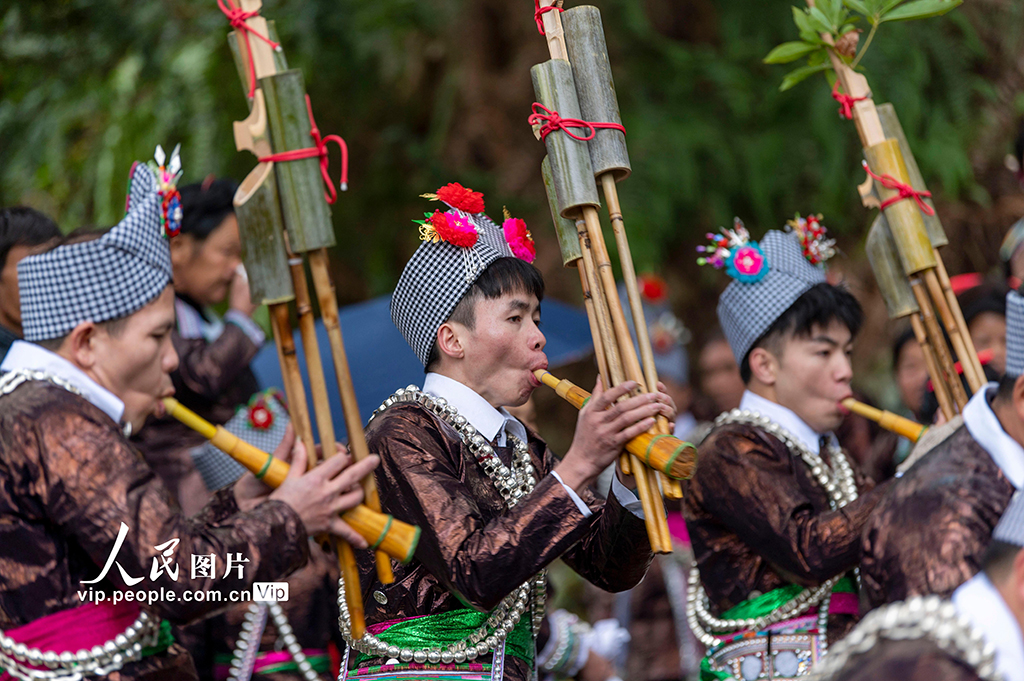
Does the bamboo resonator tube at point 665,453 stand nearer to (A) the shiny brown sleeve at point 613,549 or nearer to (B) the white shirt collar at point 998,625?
(A) the shiny brown sleeve at point 613,549

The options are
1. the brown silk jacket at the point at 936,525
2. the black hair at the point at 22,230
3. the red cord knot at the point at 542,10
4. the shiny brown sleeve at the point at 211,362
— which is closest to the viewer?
the brown silk jacket at the point at 936,525

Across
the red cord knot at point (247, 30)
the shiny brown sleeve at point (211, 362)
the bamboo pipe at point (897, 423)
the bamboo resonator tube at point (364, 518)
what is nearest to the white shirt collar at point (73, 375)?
the bamboo resonator tube at point (364, 518)

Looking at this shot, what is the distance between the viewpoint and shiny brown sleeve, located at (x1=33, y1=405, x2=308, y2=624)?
Result: 215 cm

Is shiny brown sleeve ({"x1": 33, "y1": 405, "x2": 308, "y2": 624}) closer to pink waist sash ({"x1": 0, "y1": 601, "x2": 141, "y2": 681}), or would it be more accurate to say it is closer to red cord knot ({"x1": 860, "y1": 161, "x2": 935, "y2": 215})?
pink waist sash ({"x1": 0, "y1": 601, "x2": 141, "y2": 681})

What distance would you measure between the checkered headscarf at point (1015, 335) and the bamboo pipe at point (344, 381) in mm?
1267

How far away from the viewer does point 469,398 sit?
8.82ft

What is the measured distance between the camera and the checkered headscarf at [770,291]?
3.45 m

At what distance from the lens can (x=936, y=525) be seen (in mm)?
1890

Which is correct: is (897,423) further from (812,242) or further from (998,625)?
(998,625)

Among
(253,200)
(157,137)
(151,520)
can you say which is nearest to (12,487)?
(151,520)

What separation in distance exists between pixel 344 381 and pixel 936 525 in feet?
3.71

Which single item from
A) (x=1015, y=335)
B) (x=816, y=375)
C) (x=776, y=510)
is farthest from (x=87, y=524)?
(x=816, y=375)

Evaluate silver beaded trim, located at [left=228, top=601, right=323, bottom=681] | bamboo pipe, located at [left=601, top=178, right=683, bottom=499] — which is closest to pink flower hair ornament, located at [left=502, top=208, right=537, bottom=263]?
bamboo pipe, located at [left=601, top=178, right=683, bottom=499]

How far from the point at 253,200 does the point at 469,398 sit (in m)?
0.78
